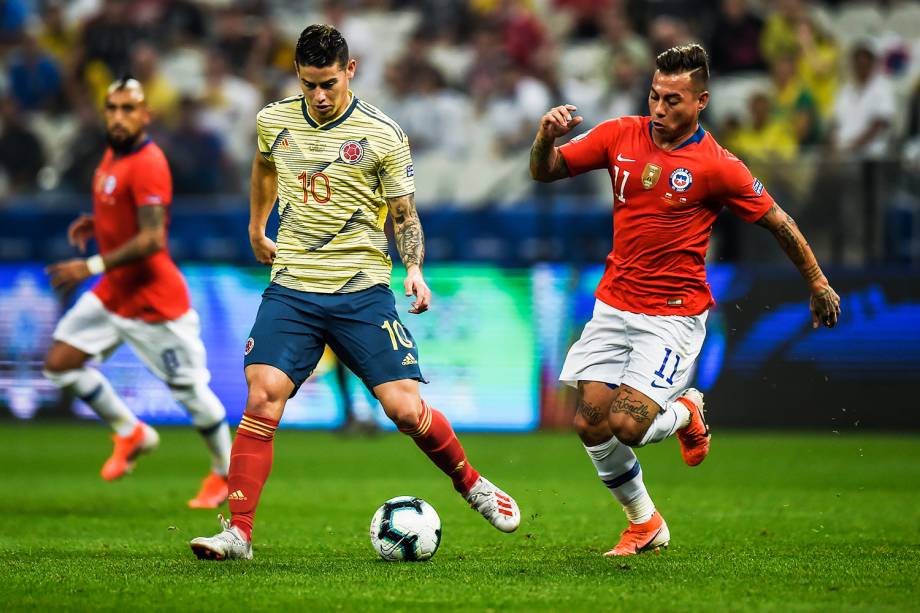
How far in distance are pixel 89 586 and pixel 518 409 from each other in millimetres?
9106

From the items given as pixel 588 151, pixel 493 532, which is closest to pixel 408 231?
A: pixel 588 151

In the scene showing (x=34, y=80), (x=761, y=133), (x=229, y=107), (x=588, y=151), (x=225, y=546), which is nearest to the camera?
(x=225, y=546)

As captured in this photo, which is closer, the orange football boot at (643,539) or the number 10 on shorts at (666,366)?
the number 10 on shorts at (666,366)

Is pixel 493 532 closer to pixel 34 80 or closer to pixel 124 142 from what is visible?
pixel 124 142

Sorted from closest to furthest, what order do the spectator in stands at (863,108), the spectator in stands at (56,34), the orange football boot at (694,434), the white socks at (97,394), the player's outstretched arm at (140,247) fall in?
the orange football boot at (694,434)
the player's outstretched arm at (140,247)
the white socks at (97,394)
the spectator in stands at (863,108)
the spectator in stands at (56,34)

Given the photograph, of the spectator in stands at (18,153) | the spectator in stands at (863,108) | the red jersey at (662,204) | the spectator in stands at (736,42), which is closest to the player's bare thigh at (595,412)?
the red jersey at (662,204)

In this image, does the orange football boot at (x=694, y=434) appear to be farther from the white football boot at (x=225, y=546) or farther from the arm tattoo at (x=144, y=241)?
the arm tattoo at (x=144, y=241)

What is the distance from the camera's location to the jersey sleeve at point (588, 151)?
23.7 ft

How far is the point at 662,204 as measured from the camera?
7.08m

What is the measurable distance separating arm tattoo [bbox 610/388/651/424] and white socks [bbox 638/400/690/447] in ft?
0.28

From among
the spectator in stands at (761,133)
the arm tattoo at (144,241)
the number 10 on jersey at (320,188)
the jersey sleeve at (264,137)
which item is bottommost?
the spectator in stands at (761,133)

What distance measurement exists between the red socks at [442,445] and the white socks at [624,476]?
67 centimetres

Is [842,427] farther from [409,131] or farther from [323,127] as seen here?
[323,127]

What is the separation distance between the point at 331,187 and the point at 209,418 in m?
3.45
